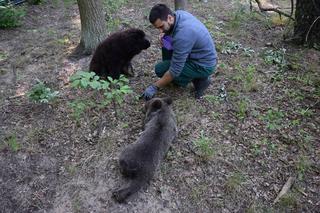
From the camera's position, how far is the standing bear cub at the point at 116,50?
5562 mm

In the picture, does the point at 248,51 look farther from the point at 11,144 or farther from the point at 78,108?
the point at 11,144

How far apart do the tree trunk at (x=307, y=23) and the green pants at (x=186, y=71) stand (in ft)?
8.45

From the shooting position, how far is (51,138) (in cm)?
480

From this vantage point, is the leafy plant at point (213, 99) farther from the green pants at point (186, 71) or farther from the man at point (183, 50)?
the green pants at point (186, 71)

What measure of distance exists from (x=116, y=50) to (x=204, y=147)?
83.4 inches

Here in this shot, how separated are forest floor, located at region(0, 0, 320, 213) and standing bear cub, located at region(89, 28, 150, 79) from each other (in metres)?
0.45

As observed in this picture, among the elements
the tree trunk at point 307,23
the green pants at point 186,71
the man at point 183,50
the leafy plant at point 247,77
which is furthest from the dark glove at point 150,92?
the tree trunk at point 307,23

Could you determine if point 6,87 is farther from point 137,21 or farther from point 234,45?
point 234,45

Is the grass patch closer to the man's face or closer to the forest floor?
the forest floor

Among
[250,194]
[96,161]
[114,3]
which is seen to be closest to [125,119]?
[96,161]

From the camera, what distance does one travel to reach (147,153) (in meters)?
3.97

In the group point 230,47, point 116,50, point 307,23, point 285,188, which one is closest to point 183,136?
point 285,188

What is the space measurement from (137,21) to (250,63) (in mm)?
2882

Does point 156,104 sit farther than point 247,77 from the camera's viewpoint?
No
